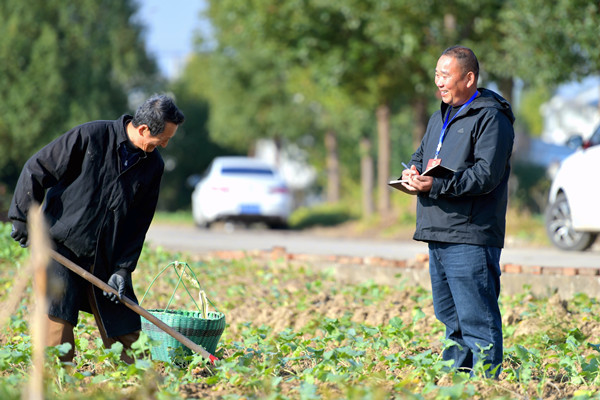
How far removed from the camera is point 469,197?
466 cm

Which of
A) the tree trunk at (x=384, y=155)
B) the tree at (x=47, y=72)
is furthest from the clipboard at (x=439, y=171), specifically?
the tree at (x=47, y=72)

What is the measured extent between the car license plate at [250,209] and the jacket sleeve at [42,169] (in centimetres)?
1523

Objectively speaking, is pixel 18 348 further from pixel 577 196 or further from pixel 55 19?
pixel 55 19

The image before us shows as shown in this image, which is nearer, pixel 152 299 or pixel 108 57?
pixel 152 299

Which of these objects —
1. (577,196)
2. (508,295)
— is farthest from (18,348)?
(577,196)

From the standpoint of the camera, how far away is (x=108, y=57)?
1435 inches

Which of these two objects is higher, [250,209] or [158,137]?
[158,137]

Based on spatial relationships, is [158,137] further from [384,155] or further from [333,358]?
[384,155]

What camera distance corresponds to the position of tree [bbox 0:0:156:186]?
33.2 metres

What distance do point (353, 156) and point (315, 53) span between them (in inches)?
814

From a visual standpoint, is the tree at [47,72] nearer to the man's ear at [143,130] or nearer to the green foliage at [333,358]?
the green foliage at [333,358]

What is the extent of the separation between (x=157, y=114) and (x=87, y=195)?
0.61 m

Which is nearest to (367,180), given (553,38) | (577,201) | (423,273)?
(553,38)

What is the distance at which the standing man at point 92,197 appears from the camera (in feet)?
15.8
